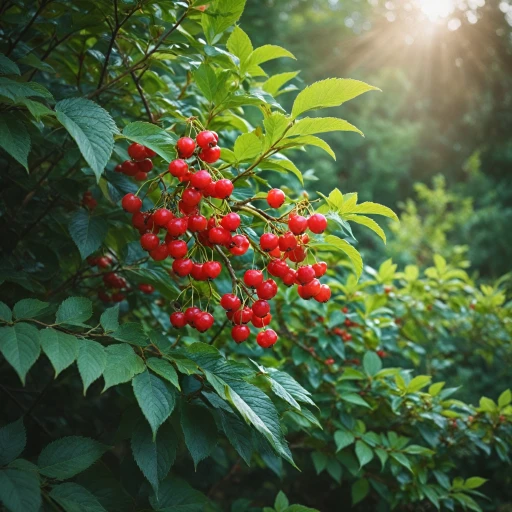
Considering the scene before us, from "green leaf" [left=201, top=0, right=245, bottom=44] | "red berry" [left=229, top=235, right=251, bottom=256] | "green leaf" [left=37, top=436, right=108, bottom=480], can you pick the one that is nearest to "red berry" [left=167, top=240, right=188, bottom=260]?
"red berry" [left=229, top=235, right=251, bottom=256]

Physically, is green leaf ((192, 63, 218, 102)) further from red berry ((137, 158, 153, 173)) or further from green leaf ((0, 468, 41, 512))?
green leaf ((0, 468, 41, 512))

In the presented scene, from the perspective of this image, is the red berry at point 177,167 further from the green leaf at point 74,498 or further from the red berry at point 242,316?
the green leaf at point 74,498

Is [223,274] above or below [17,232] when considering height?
above

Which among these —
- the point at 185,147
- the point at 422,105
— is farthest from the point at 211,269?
the point at 422,105

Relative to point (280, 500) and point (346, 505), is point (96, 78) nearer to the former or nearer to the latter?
point (280, 500)

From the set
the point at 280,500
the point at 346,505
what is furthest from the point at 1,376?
the point at 346,505

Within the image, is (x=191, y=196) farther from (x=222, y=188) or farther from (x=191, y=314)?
(x=191, y=314)

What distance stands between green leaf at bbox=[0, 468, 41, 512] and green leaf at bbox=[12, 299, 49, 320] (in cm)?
30

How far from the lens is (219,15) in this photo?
46.2 inches

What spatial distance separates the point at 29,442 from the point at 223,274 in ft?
2.72

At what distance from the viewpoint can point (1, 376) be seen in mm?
1612

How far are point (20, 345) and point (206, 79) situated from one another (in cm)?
73

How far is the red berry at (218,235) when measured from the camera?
104cm

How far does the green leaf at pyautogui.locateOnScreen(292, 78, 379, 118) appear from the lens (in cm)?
103
